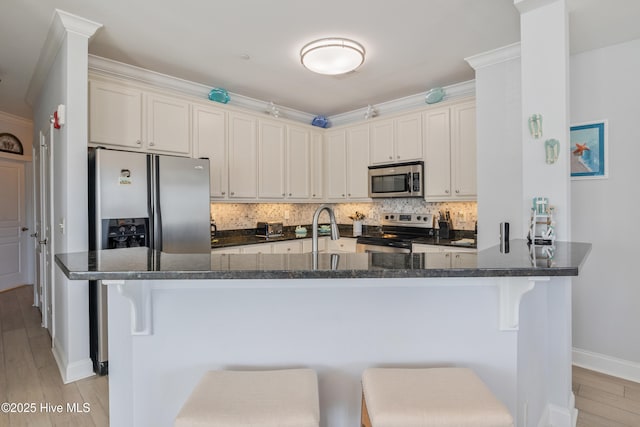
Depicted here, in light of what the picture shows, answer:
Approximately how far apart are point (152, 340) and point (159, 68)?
2.97 m

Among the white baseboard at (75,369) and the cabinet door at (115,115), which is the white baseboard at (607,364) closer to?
the white baseboard at (75,369)

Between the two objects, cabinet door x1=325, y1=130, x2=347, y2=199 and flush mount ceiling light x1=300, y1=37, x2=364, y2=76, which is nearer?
flush mount ceiling light x1=300, y1=37, x2=364, y2=76

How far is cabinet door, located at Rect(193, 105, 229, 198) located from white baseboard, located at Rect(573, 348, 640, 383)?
364cm

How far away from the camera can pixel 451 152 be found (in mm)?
3699

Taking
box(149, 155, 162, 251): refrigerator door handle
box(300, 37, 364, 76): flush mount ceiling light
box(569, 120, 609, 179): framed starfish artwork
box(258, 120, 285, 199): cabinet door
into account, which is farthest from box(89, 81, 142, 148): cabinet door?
box(569, 120, 609, 179): framed starfish artwork

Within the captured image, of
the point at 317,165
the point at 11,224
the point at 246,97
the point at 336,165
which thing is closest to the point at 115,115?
the point at 246,97

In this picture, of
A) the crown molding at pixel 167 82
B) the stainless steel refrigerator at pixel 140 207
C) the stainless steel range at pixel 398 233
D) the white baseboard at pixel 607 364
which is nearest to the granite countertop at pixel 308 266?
the stainless steel refrigerator at pixel 140 207

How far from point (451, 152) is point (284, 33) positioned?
2092 millimetres

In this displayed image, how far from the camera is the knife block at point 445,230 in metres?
3.96

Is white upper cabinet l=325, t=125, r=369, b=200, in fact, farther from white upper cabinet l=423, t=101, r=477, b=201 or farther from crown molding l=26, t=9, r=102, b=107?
crown molding l=26, t=9, r=102, b=107

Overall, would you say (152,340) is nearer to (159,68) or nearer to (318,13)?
(318,13)

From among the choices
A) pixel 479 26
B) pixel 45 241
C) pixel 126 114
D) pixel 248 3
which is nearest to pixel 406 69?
pixel 479 26

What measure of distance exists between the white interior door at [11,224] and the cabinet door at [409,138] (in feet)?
18.7

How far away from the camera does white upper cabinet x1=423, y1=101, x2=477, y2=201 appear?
3.56 meters
